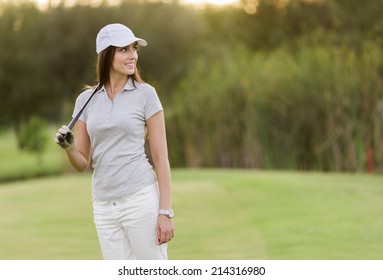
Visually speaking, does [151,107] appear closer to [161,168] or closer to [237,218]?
[161,168]

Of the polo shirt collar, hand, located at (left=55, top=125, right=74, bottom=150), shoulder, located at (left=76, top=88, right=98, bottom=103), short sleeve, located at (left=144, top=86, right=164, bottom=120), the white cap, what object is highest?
the white cap

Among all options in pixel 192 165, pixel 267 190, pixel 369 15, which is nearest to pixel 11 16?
pixel 369 15

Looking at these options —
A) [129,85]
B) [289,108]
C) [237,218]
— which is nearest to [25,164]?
[289,108]

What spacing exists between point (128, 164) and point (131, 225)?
0.26 meters

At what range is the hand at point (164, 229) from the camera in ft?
12.5

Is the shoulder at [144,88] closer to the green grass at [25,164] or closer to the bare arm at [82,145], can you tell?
the bare arm at [82,145]

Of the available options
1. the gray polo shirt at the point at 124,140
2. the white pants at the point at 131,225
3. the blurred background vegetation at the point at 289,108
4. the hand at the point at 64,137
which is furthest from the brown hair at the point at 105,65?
the blurred background vegetation at the point at 289,108

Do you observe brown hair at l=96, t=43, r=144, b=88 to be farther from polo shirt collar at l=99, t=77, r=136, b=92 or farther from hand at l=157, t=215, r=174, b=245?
hand at l=157, t=215, r=174, b=245

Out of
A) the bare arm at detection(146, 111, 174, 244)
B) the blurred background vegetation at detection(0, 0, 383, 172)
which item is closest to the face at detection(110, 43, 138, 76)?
the bare arm at detection(146, 111, 174, 244)

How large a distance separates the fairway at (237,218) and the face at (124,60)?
4.14 metres

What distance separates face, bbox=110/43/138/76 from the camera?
3949 mm

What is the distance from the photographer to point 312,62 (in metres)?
16.9

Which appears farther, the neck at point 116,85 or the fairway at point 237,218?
the fairway at point 237,218
